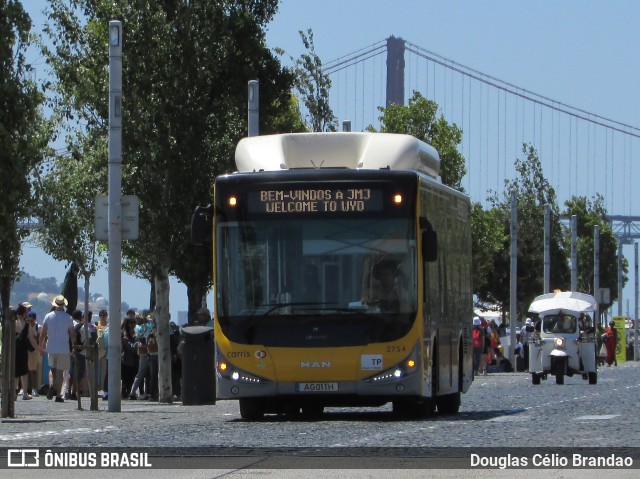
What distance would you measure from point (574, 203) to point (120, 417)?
259 ft

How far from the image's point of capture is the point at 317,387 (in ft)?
69.7

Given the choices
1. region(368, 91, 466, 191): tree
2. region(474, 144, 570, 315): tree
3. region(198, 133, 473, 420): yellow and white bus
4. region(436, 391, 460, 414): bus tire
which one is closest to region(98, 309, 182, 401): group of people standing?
region(436, 391, 460, 414): bus tire

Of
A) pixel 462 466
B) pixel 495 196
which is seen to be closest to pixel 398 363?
pixel 462 466

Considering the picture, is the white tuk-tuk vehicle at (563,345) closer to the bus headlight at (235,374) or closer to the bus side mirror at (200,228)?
the bus headlight at (235,374)

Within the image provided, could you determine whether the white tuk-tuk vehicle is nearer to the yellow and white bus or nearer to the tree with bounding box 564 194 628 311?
the yellow and white bus

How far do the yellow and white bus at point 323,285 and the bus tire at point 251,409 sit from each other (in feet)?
0.98

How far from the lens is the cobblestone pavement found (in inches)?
641

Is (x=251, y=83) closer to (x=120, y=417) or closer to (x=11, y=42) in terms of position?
(x=11, y=42)

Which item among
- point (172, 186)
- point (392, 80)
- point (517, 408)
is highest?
point (392, 80)

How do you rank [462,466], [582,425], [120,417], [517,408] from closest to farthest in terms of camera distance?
[462,466] < [582,425] < [120,417] < [517,408]

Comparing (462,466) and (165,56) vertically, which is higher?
(165,56)

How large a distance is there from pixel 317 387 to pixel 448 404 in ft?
13.0

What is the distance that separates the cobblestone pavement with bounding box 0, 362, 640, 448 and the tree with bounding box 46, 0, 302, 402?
748cm

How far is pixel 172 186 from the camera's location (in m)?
35.6
